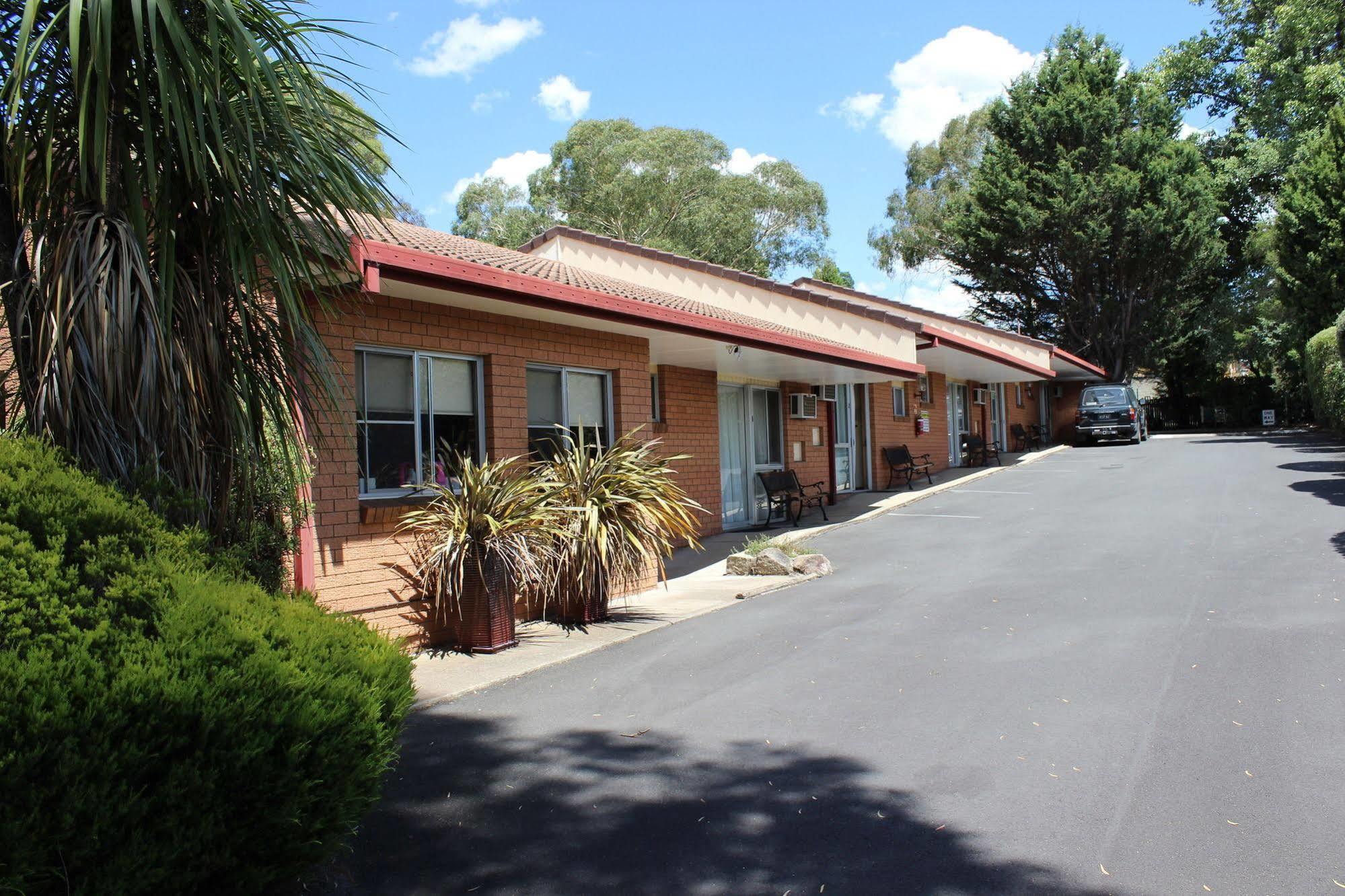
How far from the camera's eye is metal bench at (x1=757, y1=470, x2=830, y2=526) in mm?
15477

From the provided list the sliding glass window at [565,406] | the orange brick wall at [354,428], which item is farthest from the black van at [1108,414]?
the orange brick wall at [354,428]

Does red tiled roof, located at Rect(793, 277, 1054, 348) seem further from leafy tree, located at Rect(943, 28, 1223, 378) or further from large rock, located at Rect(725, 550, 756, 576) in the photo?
large rock, located at Rect(725, 550, 756, 576)

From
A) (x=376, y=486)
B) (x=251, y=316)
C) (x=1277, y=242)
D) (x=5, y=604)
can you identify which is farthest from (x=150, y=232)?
(x=1277, y=242)

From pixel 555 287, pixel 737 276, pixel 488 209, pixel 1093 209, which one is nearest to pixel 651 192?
pixel 488 209

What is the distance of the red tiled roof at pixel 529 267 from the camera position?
9445 millimetres

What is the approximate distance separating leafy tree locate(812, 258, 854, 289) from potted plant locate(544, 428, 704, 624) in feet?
121

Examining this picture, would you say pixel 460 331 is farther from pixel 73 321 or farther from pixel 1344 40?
pixel 1344 40

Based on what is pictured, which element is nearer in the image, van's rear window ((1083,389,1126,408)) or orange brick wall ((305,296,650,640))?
orange brick wall ((305,296,650,640))

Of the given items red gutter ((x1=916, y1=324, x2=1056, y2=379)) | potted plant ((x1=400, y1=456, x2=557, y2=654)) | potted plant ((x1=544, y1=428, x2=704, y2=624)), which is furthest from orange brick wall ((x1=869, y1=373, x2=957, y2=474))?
potted plant ((x1=400, y1=456, x2=557, y2=654))

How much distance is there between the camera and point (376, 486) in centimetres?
827

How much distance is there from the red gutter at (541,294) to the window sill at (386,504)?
185 cm

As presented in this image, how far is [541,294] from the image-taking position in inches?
336

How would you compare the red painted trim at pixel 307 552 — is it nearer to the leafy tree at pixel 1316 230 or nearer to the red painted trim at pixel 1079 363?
the leafy tree at pixel 1316 230

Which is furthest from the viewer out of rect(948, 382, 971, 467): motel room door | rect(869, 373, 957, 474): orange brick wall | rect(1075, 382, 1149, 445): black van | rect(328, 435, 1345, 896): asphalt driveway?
rect(1075, 382, 1149, 445): black van
